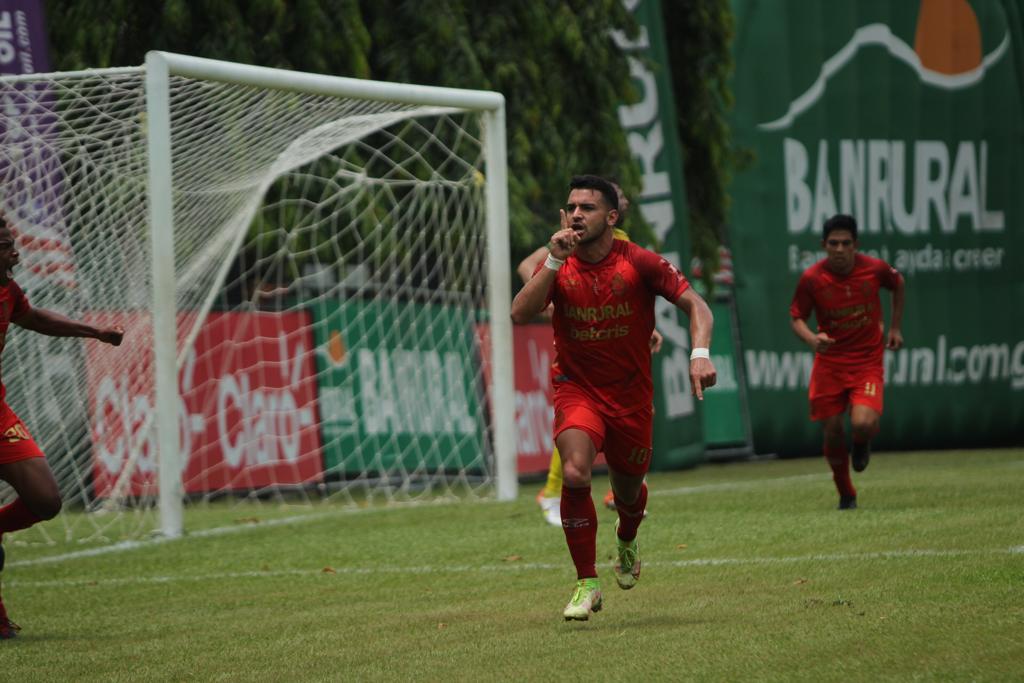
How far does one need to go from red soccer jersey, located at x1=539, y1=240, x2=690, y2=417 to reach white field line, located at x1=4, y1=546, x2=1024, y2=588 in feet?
6.21

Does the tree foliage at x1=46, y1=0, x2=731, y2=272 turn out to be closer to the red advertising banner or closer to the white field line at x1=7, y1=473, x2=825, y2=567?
the red advertising banner

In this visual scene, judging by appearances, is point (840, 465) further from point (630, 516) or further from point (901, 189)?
point (901, 189)

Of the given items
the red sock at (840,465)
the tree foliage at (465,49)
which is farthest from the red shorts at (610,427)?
the tree foliage at (465,49)

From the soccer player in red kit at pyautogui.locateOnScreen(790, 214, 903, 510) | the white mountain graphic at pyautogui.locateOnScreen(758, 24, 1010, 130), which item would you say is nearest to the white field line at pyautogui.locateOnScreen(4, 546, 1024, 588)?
the soccer player in red kit at pyautogui.locateOnScreen(790, 214, 903, 510)

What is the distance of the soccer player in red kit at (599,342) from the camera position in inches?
287

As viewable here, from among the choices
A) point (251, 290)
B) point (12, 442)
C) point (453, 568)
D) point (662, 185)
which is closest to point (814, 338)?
point (453, 568)

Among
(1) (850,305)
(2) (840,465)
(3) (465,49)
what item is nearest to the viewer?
(2) (840,465)

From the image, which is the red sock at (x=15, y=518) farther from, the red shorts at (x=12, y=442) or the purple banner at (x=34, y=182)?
the purple banner at (x=34, y=182)

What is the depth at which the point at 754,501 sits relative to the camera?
535 inches

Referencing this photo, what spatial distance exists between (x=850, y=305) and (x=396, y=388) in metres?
5.50

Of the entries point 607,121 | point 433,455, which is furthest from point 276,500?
point 607,121

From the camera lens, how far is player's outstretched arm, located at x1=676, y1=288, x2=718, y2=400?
7.06 meters

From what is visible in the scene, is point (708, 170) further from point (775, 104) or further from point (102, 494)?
point (102, 494)

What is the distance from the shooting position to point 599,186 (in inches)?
293
